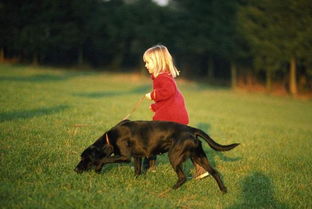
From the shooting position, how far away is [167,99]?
6.51 meters

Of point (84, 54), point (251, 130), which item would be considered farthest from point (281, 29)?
point (84, 54)

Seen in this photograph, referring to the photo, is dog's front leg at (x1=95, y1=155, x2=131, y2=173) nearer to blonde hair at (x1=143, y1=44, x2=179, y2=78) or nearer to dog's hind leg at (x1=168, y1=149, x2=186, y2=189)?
dog's hind leg at (x1=168, y1=149, x2=186, y2=189)

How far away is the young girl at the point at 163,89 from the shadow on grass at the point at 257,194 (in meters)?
1.43

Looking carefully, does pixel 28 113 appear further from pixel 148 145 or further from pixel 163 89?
pixel 148 145

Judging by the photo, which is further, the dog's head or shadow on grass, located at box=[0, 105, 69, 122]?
shadow on grass, located at box=[0, 105, 69, 122]

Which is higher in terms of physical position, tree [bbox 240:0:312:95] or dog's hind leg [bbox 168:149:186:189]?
tree [bbox 240:0:312:95]

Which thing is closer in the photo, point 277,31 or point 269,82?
point 277,31

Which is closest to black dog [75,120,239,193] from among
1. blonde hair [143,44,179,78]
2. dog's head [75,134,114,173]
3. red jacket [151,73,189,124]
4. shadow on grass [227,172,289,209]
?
dog's head [75,134,114,173]

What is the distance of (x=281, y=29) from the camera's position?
105ft

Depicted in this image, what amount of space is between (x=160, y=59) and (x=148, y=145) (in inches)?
60.4

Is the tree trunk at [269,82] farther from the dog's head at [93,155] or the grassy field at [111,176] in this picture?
the dog's head at [93,155]

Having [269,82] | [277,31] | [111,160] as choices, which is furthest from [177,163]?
[269,82]

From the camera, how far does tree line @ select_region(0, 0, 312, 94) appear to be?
3291 cm

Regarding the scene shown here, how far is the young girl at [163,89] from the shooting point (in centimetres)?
642
